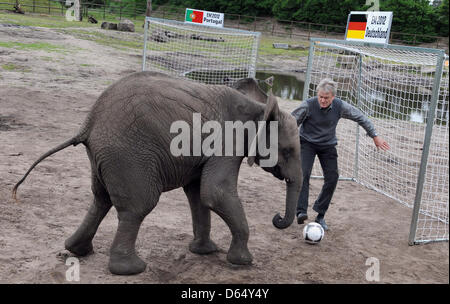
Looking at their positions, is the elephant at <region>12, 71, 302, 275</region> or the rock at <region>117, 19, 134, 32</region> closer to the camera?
the elephant at <region>12, 71, 302, 275</region>

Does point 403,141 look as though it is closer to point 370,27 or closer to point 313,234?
point 370,27

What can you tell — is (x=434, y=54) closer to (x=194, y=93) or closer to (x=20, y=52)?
(x=194, y=93)

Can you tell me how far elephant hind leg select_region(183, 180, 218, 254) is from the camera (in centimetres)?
533

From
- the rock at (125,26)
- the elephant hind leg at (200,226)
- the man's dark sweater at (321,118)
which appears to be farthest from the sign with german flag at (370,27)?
the rock at (125,26)

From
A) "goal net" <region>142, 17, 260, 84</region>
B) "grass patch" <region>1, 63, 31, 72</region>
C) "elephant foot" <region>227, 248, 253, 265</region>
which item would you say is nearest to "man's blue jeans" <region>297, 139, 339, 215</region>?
"elephant foot" <region>227, 248, 253, 265</region>

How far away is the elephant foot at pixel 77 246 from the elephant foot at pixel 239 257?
1.41 m

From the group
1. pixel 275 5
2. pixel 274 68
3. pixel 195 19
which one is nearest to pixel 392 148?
pixel 195 19

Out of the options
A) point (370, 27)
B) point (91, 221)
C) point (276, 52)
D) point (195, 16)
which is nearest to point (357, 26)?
point (370, 27)

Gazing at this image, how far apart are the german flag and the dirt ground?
2.63 metres

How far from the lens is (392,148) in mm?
11750

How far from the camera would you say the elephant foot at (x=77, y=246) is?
191 inches

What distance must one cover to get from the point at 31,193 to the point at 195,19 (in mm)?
7074

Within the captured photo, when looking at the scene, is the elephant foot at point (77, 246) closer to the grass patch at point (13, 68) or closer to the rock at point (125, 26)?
the grass patch at point (13, 68)

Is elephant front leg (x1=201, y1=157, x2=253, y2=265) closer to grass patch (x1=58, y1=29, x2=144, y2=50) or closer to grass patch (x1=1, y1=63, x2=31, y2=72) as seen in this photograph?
grass patch (x1=1, y1=63, x2=31, y2=72)
